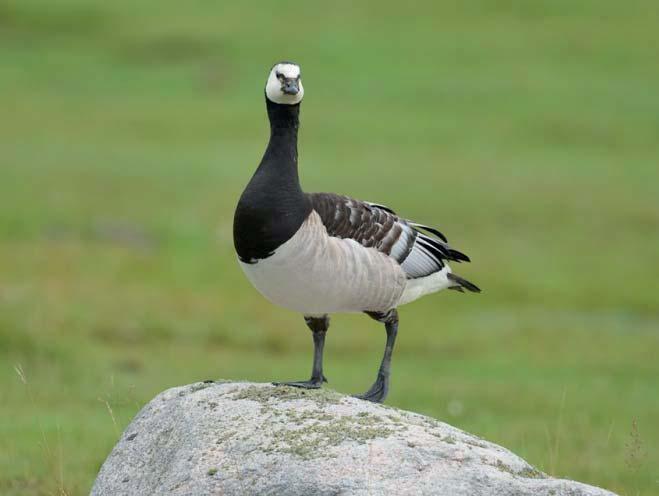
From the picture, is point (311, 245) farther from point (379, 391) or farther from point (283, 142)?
point (379, 391)

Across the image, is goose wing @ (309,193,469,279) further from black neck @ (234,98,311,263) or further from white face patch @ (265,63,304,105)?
white face patch @ (265,63,304,105)

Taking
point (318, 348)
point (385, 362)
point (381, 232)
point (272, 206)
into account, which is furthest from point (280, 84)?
point (385, 362)

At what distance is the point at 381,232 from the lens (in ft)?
26.2

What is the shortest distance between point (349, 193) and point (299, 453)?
70.8 feet

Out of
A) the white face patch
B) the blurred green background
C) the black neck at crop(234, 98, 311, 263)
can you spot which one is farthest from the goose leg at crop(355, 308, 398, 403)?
the blurred green background

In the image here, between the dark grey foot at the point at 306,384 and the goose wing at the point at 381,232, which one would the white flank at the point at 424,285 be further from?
the dark grey foot at the point at 306,384

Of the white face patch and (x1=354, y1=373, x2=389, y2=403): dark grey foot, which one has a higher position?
the white face patch

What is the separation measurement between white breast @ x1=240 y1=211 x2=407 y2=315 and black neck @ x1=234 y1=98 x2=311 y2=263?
0.07 m

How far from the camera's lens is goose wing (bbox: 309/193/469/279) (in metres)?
7.69

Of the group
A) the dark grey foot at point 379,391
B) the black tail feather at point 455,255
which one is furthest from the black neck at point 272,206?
the black tail feather at point 455,255

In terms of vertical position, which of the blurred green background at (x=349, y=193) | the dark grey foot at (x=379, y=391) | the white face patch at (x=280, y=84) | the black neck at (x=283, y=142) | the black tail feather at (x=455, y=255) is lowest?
the blurred green background at (x=349, y=193)

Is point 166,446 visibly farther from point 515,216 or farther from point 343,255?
point 515,216

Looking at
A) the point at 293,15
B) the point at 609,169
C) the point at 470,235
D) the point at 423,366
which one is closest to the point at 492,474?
the point at 423,366

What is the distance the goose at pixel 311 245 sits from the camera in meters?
7.11
